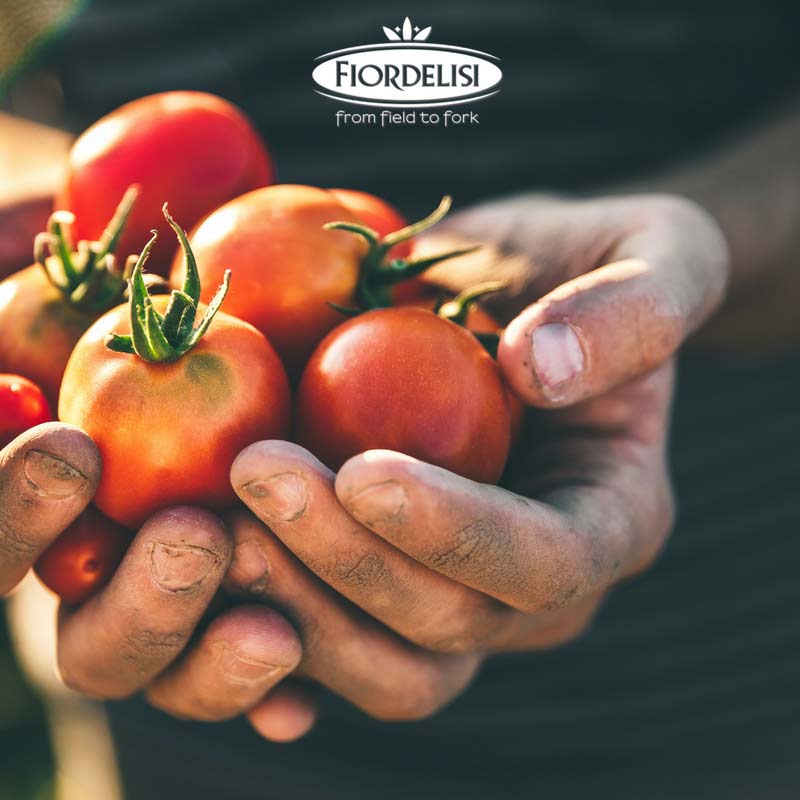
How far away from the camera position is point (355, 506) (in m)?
0.91

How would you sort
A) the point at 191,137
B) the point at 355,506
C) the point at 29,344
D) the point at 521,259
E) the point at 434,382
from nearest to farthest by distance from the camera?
1. the point at 355,506
2. the point at 434,382
3. the point at 29,344
4. the point at 191,137
5. the point at 521,259

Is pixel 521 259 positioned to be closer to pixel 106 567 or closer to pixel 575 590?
pixel 575 590

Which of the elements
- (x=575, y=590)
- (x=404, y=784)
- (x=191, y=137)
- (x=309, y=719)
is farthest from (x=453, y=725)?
(x=191, y=137)

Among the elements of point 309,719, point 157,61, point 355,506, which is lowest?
point 309,719

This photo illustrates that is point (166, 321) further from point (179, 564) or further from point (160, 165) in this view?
point (160, 165)

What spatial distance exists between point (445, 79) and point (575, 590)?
33.3 inches

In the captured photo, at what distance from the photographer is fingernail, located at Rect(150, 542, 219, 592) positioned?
3.16 feet

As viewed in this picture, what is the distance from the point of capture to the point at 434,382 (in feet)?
3.47

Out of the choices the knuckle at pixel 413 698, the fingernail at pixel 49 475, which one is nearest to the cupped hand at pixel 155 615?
the fingernail at pixel 49 475

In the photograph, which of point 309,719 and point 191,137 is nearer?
point 309,719

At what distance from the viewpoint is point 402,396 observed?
3.45 ft

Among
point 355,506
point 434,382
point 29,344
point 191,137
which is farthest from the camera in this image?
point 191,137

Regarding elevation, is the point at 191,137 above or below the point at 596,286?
above

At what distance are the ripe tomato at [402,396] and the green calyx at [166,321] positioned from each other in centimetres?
17
